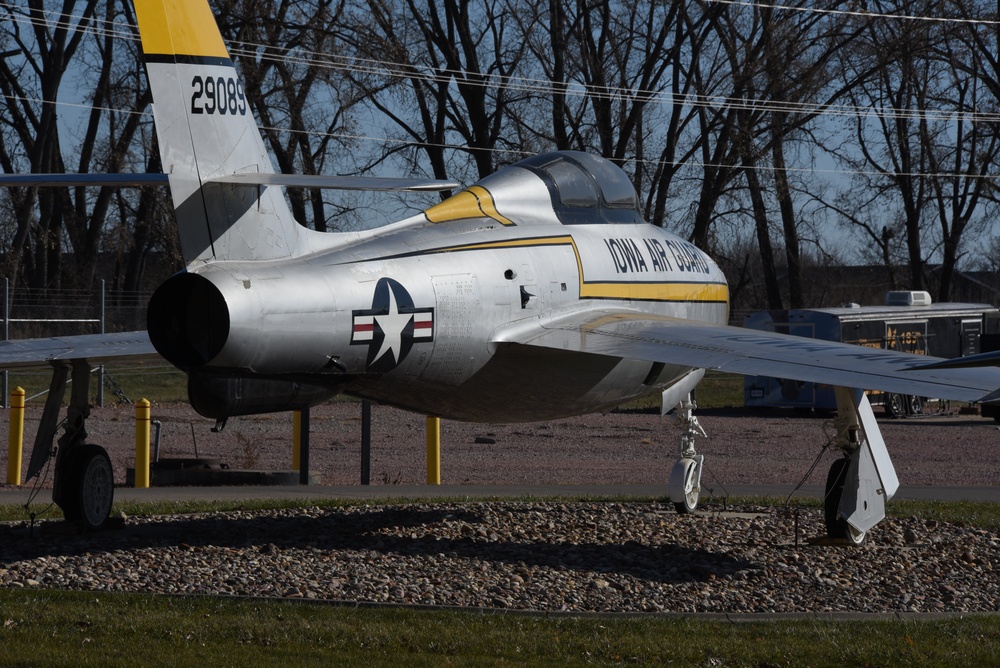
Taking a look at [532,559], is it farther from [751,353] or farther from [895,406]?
[895,406]

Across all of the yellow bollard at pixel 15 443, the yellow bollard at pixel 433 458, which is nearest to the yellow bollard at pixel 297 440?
the yellow bollard at pixel 433 458

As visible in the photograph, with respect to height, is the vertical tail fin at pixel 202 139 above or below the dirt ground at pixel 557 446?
above

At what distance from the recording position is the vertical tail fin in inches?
335

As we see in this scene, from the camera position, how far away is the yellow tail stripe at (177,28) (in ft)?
27.6

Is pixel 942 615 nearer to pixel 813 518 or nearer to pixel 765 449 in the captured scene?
pixel 813 518

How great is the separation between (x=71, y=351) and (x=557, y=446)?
1389cm

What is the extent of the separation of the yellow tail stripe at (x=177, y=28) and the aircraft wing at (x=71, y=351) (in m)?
3.18

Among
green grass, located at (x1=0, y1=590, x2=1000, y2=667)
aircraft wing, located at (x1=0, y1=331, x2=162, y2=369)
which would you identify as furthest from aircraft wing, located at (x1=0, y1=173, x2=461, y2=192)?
green grass, located at (x1=0, y1=590, x2=1000, y2=667)

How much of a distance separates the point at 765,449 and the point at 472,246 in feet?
48.6

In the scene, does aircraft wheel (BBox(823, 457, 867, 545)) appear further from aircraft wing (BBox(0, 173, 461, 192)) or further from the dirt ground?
the dirt ground

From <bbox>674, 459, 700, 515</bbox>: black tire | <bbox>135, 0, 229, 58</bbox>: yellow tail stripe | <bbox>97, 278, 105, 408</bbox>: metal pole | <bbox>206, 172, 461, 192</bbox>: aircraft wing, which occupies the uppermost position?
<bbox>135, 0, 229, 58</bbox>: yellow tail stripe

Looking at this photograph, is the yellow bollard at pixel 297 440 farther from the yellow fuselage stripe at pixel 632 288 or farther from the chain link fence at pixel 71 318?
the chain link fence at pixel 71 318

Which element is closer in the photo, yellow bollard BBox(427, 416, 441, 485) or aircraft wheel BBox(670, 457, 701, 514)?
aircraft wheel BBox(670, 457, 701, 514)

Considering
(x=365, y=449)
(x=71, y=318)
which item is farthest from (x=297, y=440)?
(x=71, y=318)
